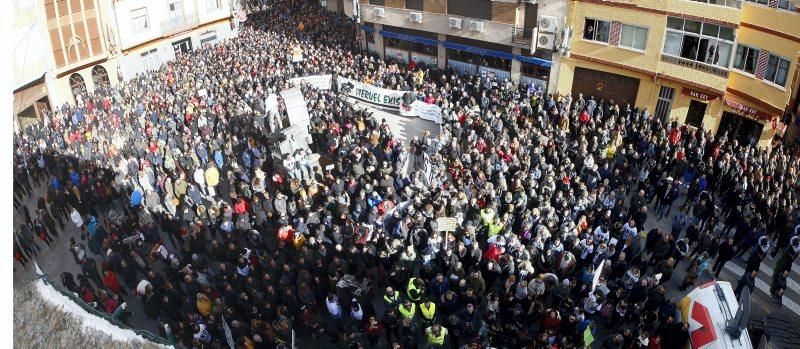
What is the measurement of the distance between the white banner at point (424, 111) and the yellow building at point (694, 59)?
6151 millimetres

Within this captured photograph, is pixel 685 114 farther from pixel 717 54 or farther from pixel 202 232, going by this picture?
pixel 202 232

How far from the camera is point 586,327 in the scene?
35.2 ft

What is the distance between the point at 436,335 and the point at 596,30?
1721 cm

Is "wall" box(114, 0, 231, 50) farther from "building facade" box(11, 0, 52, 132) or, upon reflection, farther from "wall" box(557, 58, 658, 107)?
"wall" box(557, 58, 658, 107)

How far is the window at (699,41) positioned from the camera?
1992cm

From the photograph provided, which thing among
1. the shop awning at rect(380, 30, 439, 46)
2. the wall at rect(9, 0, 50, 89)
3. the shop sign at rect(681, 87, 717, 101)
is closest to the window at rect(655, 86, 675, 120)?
the shop sign at rect(681, 87, 717, 101)

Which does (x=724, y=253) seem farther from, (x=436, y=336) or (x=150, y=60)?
(x=150, y=60)

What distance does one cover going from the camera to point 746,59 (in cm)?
1972

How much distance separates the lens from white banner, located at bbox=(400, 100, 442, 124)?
76.0ft

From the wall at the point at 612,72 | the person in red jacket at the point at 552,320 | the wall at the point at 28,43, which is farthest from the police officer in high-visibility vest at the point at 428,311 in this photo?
the wall at the point at 28,43

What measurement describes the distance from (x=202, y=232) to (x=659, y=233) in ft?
36.6

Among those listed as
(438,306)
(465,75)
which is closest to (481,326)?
(438,306)

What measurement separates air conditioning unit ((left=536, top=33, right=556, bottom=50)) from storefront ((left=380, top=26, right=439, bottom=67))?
241 inches

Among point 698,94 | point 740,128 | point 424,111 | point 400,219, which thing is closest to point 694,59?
point 698,94
